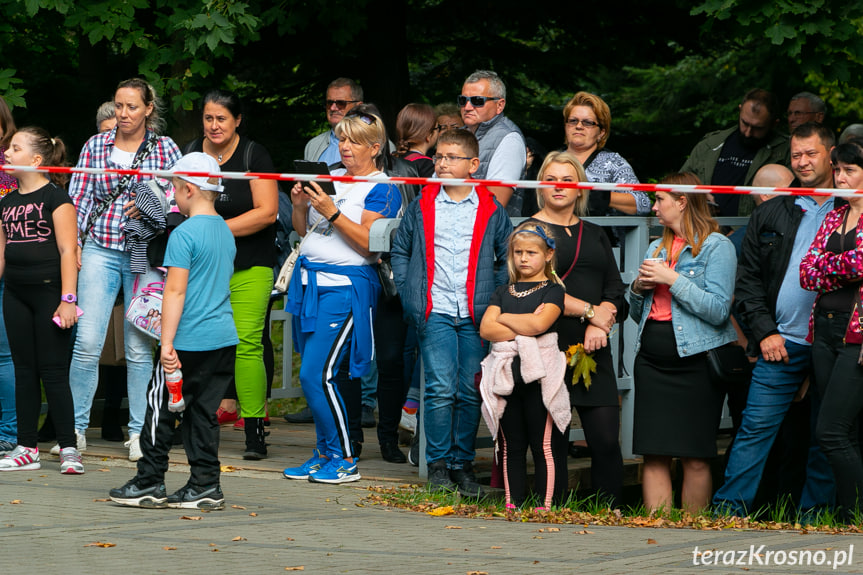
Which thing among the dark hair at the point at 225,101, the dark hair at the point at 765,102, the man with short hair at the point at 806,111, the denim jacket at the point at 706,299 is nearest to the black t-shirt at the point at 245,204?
the dark hair at the point at 225,101

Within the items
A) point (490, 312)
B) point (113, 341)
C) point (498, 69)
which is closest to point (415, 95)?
point (498, 69)

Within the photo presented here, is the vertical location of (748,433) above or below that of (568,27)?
below

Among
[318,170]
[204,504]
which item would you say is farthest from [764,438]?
[204,504]

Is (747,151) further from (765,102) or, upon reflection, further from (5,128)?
(5,128)

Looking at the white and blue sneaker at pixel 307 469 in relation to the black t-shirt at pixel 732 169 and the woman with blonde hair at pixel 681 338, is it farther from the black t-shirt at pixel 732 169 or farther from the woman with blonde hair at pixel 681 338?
the black t-shirt at pixel 732 169

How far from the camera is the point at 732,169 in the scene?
9.26 meters

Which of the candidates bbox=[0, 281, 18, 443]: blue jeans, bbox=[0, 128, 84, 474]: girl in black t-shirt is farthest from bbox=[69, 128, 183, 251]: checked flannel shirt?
bbox=[0, 281, 18, 443]: blue jeans

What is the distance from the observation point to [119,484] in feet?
23.3

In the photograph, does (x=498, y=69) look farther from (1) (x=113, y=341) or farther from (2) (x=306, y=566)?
(2) (x=306, y=566)

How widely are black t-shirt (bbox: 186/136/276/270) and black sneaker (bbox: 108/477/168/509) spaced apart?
5.91 ft

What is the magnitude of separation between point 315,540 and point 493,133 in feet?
10.9

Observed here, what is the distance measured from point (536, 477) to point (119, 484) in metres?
2.32

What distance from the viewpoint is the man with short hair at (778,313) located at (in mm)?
7133

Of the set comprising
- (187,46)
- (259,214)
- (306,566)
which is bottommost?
(306,566)
